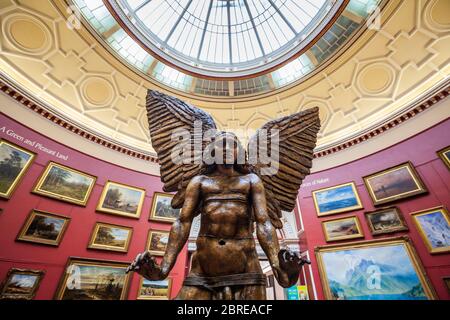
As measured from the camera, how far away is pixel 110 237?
29.8 ft

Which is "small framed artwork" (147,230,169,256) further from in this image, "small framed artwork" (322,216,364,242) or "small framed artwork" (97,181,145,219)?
"small framed artwork" (322,216,364,242)

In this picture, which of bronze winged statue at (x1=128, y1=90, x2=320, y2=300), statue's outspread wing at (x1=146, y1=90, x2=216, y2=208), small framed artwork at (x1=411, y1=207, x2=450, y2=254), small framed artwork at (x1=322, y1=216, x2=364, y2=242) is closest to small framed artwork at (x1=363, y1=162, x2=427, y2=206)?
small framed artwork at (x1=411, y1=207, x2=450, y2=254)

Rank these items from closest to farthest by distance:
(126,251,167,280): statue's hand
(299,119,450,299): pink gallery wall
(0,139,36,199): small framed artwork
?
1. (126,251,167,280): statue's hand
2. (299,119,450,299): pink gallery wall
3. (0,139,36,199): small framed artwork

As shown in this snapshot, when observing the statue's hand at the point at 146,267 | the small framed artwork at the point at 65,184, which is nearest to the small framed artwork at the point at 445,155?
the statue's hand at the point at 146,267

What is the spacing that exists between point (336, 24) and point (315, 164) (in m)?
7.47

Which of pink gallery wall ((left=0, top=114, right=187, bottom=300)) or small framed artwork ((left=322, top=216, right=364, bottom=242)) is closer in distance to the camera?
pink gallery wall ((left=0, top=114, right=187, bottom=300))

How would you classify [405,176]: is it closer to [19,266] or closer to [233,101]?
[233,101]

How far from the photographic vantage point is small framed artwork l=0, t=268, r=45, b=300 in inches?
263

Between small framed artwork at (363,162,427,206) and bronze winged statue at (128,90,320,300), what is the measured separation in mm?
7644

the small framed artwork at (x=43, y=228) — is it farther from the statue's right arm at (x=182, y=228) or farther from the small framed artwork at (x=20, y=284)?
the statue's right arm at (x=182, y=228)

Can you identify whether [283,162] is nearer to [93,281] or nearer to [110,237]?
[110,237]

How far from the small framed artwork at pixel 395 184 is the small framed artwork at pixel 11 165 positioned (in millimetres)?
14188

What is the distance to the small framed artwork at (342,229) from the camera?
349 inches
